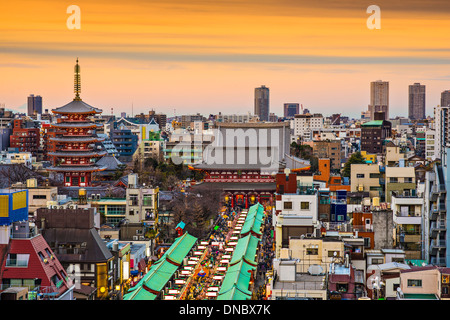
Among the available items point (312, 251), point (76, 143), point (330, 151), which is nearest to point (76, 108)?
point (76, 143)

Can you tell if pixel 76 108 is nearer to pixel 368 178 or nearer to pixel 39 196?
pixel 39 196

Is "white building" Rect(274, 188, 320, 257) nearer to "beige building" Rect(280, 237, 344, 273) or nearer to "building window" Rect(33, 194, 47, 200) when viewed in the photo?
"beige building" Rect(280, 237, 344, 273)

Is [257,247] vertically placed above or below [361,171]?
below

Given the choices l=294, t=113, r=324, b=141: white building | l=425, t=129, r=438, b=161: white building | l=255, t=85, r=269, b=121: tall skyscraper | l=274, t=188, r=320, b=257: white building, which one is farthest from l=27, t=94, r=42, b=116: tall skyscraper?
l=274, t=188, r=320, b=257: white building

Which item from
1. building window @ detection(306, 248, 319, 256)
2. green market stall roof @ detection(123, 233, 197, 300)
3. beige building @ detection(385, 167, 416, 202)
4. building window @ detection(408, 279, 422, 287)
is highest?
beige building @ detection(385, 167, 416, 202)
